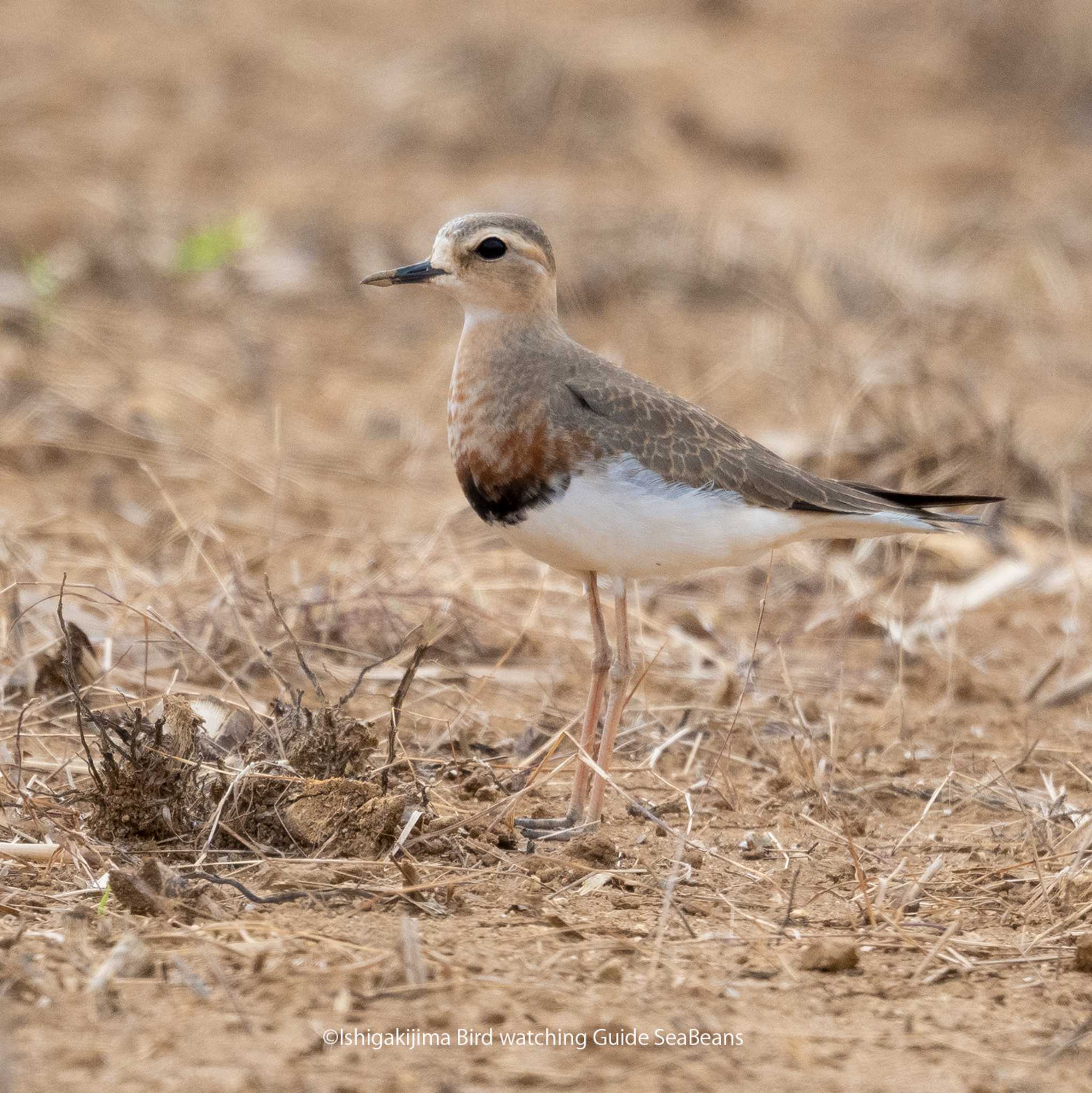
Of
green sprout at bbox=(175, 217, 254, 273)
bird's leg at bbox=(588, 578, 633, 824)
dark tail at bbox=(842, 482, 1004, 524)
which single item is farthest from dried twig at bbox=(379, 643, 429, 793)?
green sprout at bbox=(175, 217, 254, 273)

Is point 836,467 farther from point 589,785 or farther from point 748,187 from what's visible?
point 748,187

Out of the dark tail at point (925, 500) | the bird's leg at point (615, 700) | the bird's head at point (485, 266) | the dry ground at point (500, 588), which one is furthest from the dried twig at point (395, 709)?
the dark tail at point (925, 500)

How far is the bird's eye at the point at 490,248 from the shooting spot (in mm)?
4273

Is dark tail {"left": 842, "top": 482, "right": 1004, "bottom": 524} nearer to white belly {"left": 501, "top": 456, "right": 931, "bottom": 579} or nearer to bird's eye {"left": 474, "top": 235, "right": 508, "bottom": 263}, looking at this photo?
white belly {"left": 501, "top": 456, "right": 931, "bottom": 579}

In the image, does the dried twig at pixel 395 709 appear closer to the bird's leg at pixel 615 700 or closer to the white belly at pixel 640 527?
the white belly at pixel 640 527

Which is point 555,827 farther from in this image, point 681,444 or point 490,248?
point 490,248

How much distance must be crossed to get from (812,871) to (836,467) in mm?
3334

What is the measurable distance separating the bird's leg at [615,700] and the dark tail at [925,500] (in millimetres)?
786

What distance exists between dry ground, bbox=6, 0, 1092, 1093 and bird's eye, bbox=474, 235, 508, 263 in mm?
1024

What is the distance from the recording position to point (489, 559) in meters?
6.36

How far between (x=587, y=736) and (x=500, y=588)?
1.50 m

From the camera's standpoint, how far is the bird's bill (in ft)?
14.0


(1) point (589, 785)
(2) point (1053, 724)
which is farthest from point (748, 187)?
(1) point (589, 785)

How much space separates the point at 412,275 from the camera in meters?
4.27
